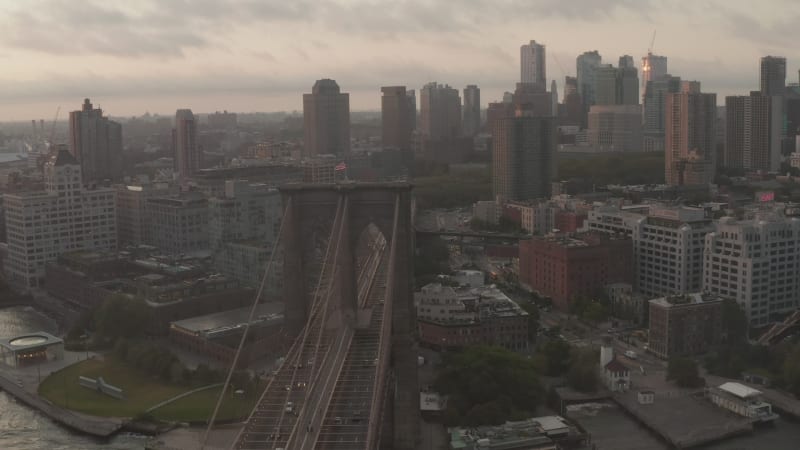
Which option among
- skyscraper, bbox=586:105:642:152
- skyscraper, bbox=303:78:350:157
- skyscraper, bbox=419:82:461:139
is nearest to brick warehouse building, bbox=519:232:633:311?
skyscraper, bbox=303:78:350:157

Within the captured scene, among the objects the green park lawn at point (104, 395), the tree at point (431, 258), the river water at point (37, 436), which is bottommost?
the river water at point (37, 436)

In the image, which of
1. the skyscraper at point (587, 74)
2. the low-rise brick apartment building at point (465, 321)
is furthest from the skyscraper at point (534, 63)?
the low-rise brick apartment building at point (465, 321)

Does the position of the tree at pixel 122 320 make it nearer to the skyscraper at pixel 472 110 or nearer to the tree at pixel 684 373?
the tree at pixel 684 373

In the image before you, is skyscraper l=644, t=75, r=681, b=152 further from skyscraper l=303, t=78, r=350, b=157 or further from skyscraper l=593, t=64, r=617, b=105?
skyscraper l=303, t=78, r=350, b=157

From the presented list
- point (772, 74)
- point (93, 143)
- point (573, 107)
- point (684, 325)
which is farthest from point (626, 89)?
point (684, 325)

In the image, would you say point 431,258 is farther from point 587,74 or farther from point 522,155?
point 587,74

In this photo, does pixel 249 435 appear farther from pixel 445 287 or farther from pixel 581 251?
pixel 581 251

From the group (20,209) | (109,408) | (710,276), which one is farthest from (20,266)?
(710,276)
